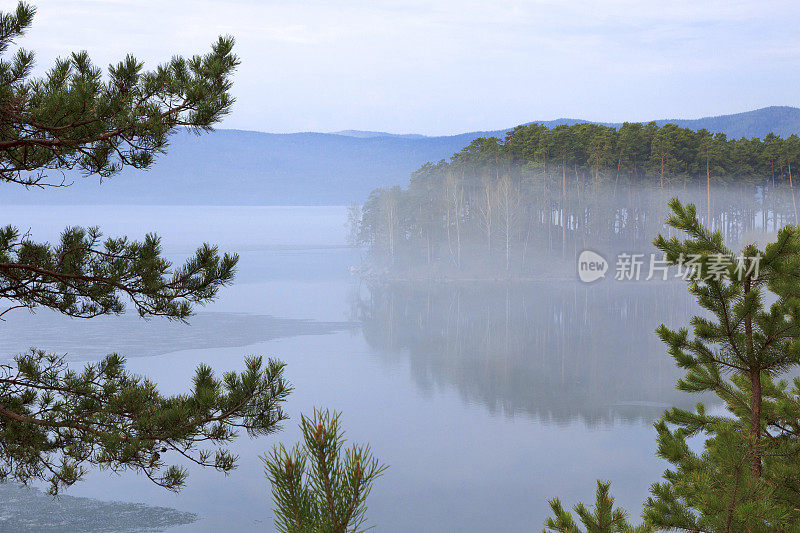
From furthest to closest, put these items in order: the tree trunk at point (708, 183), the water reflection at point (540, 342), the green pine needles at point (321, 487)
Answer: the tree trunk at point (708, 183) → the water reflection at point (540, 342) → the green pine needles at point (321, 487)

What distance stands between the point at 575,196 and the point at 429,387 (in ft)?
91.5

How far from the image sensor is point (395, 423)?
19.9m

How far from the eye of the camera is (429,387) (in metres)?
23.6

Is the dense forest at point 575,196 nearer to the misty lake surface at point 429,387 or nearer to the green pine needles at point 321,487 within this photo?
the misty lake surface at point 429,387

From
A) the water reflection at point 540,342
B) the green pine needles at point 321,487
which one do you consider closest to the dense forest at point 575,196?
the water reflection at point 540,342

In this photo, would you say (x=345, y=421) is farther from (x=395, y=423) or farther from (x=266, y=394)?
(x=266, y=394)

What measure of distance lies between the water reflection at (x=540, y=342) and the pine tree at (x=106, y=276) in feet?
52.0

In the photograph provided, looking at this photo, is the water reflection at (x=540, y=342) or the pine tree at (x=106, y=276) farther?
the water reflection at (x=540, y=342)

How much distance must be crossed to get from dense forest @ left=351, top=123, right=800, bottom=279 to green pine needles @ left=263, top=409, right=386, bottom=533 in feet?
142

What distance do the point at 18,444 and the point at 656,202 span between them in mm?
45345

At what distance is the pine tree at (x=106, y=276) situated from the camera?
4.80 metres

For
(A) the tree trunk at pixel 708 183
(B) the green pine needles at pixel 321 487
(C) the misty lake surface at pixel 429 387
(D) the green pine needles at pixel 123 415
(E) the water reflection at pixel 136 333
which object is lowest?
(C) the misty lake surface at pixel 429 387

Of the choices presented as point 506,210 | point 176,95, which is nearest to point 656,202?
point 506,210

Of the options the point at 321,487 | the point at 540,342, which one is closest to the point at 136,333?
the point at 540,342
